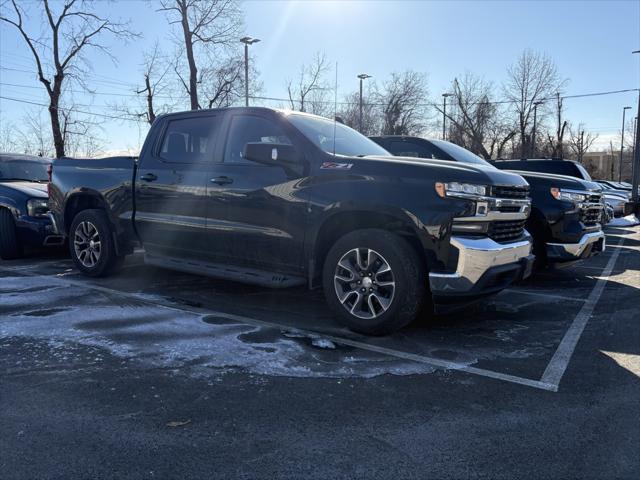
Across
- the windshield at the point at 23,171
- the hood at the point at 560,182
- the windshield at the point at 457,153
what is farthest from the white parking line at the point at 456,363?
the windshield at the point at 23,171

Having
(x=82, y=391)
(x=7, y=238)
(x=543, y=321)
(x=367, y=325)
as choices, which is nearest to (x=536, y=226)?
(x=543, y=321)

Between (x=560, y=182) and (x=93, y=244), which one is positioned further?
(x=560, y=182)

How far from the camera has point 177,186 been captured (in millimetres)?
5539

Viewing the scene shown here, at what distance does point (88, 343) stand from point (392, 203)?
2.64 meters

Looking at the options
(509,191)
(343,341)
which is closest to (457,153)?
(509,191)

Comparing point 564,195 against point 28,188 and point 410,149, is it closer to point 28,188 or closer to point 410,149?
point 410,149

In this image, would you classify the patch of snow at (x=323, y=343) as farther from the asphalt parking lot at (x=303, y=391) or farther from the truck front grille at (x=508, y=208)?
the truck front grille at (x=508, y=208)

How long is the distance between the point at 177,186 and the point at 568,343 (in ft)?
13.2

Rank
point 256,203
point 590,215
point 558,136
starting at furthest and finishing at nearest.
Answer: point 558,136 < point 590,215 < point 256,203

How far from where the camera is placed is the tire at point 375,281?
414cm

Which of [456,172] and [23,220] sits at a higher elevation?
[456,172]

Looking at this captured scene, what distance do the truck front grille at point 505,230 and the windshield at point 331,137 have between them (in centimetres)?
144

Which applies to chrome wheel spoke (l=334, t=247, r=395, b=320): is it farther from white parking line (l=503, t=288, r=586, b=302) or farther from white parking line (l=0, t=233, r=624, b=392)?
white parking line (l=503, t=288, r=586, b=302)

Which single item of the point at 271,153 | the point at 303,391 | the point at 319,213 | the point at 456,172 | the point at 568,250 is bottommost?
the point at 303,391
